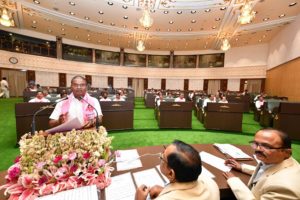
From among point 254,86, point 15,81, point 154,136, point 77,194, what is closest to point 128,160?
point 77,194

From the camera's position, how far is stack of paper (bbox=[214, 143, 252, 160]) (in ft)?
5.93

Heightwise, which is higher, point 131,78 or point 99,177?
point 131,78

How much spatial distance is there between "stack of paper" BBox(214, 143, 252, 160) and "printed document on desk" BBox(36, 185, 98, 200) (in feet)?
4.83

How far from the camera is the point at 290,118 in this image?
4.68 meters

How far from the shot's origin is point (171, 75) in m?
18.1

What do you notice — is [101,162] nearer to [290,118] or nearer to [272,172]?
[272,172]

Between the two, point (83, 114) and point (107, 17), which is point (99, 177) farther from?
point (107, 17)

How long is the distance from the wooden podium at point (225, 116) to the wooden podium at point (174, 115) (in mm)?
668

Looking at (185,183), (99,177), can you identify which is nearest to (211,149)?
(185,183)

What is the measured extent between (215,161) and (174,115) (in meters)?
3.89

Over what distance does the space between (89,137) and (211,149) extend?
1.49 metres

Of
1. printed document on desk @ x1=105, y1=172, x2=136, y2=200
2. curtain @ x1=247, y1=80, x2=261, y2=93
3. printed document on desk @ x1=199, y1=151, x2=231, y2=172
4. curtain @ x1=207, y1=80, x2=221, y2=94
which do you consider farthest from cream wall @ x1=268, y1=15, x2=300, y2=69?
printed document on desk @ x1=105, y1=172, x2=136, y2=200

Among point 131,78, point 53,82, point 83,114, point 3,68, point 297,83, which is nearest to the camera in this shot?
point 83,114

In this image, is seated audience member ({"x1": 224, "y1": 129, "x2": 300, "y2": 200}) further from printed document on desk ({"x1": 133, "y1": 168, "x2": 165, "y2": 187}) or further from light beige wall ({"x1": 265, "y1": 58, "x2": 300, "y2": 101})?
light beige wall ({"x1": 265, "y1": 58, "x2": 300, "y2": 101})
